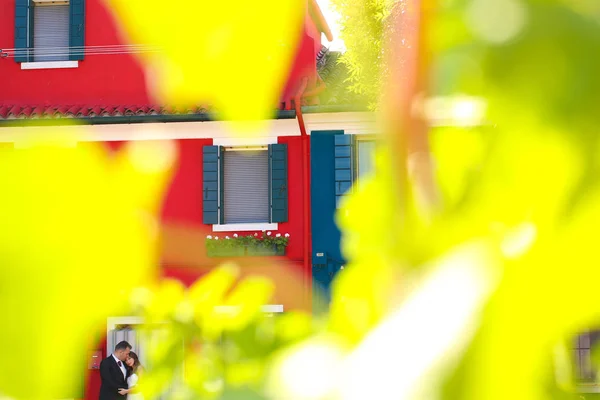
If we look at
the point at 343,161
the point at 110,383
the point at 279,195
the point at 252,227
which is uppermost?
the point at 343,161

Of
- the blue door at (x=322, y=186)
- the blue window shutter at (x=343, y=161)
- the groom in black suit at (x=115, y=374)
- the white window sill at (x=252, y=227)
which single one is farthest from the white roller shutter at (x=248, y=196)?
the groom in black suit at (x=115, y=374)

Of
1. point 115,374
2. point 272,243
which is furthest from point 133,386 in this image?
point 272,243

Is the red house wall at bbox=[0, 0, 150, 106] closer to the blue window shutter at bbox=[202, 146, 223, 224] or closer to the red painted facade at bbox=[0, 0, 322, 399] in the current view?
the red painted facade at bbox=[0, 0, 322, 399]

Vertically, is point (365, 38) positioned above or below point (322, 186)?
below

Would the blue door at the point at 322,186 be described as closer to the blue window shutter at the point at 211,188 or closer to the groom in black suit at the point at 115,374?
the blue window shutter at the point at 211,188

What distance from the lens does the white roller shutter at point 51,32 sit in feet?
1.20

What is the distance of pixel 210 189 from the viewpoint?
583cm

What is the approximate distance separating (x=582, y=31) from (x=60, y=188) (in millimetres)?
124

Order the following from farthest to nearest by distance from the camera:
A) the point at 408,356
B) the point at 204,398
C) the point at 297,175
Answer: the point at 297,175
the point at 204,398
the point at 408,356

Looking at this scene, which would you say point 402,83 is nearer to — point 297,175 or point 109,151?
point 109,151

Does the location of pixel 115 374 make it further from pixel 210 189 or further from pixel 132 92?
pixel 210 189

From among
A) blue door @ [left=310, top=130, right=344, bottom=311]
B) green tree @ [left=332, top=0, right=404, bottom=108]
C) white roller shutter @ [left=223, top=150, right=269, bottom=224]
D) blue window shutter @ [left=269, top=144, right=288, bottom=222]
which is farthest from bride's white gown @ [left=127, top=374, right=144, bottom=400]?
blue window shutter @ [left=269, top=144, right=288, bottom=222]

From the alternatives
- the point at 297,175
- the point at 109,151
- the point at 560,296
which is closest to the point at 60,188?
the point at 109,151

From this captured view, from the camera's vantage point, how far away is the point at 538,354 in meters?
0.15
